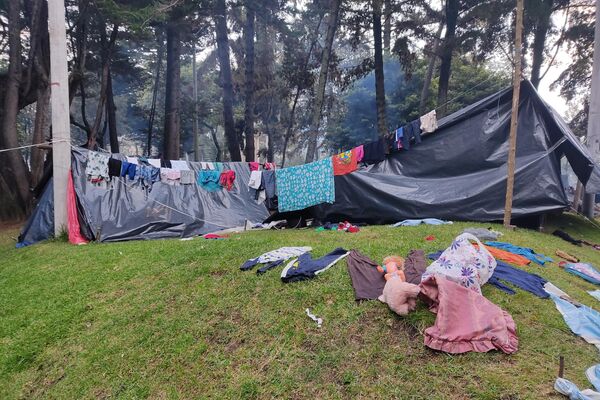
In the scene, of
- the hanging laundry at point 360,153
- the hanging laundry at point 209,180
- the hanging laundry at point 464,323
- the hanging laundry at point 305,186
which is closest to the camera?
the hanging laundry at point 464,323

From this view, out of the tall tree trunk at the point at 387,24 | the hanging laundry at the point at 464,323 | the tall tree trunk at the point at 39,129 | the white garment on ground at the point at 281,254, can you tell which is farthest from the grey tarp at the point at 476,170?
the tall tree trunk at the point at 39,129

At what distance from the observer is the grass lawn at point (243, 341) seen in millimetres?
2186

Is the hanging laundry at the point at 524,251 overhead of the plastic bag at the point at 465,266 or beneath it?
beneath

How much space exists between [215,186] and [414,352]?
25.6 ft

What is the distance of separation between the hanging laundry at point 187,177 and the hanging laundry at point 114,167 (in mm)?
1512

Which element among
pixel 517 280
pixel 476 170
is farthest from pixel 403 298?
Result: pixel 476 170

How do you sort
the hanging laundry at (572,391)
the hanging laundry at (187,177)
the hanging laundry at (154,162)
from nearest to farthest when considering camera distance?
1. the hanging laundry at (572,391)
2. the hanging laundry at (154,162)
3. the hanging laundry at (187,177)

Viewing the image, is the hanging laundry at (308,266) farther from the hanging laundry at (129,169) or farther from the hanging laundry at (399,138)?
the hanging laundry at (129,169)

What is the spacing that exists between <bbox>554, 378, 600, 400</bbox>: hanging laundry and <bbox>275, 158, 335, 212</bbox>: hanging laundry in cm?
604

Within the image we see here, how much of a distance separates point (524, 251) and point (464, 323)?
2.59 metres

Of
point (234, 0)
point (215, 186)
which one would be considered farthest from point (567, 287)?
point (234, 0)

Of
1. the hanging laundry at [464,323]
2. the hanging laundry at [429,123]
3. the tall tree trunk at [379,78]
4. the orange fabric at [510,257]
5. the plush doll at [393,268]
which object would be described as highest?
the tall tree trunk at [379,78]

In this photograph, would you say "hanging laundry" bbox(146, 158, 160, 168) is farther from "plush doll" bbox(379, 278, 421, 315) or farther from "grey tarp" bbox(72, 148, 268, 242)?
"plush doll" bbox(379, 278, 421, 315)

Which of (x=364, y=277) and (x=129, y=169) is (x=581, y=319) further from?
(x=129, y=169)
